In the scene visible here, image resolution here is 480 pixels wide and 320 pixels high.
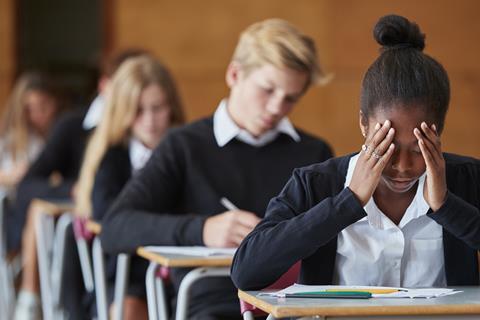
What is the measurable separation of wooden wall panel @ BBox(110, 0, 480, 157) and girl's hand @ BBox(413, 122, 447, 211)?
285 cm

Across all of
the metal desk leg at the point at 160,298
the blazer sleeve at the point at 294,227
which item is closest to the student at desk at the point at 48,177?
the metal desk leg at the point at 160,298

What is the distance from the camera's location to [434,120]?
1.90 m

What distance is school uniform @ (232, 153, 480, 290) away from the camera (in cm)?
192

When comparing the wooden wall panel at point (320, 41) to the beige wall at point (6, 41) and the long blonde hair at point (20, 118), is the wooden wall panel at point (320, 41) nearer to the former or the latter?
the beige wall at point (6, 41)

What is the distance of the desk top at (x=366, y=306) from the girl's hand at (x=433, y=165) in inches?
8.0

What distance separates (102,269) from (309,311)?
182 centimetres

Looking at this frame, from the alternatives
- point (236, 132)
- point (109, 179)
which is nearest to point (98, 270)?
point (109, 179)

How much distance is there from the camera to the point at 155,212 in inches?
115

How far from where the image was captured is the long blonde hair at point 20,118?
568cm

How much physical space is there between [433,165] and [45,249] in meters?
2.90

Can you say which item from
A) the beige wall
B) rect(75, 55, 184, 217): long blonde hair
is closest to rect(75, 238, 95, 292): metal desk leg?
rect(75, 55, 184, 217): long blonde hair

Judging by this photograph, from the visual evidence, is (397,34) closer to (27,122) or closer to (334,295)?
(334,295)

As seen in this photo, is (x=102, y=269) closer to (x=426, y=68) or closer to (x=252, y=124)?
(x=252, y=124)

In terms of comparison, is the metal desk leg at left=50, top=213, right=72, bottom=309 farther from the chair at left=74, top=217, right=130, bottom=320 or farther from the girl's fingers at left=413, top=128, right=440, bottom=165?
the girl's fingers at left=413, top=128, right=440, bottom=165
